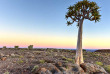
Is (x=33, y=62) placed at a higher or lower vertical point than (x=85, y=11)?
lower

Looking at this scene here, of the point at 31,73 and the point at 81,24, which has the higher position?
the point at 81,24

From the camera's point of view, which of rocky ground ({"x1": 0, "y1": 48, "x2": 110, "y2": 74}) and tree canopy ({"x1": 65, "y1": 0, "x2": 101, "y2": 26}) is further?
tree canopy ({"x1": 65, "y1": 0, "x2": 101, "y2": 26})

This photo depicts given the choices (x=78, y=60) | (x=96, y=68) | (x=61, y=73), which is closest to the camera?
(x=61, y=73)

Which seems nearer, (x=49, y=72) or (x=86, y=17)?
(x=49, y=72)

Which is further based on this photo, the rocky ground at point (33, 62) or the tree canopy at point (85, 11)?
the tree canopy at point (85, 11)

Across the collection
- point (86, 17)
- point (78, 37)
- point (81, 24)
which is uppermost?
point (86, 17)

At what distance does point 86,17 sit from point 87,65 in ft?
→ 20.1

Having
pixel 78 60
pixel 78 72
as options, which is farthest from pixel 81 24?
pixel 78 72

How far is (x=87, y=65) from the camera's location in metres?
9.80

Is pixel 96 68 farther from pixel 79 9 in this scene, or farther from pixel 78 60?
pixel 79 9

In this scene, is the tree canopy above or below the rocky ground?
above

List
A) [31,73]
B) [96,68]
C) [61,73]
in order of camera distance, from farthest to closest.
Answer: [96,68]
[31,73]
[61,73]

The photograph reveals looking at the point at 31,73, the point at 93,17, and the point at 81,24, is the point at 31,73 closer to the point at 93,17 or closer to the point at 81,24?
the point at 81,24

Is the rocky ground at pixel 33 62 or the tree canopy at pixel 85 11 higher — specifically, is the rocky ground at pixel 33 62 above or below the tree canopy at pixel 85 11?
below
